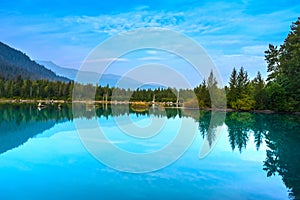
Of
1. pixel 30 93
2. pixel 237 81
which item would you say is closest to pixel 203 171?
pixel 237 81

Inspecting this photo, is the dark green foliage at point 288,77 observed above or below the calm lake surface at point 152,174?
above

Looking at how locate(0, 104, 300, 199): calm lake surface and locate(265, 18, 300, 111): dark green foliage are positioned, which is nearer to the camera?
locate(0, 104, 300, 199): calm lake surface

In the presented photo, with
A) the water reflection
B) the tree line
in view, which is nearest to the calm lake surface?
the water reflection

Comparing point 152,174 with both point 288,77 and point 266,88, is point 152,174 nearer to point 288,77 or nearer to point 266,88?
point 288,77

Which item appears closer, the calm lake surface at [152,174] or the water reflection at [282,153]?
the calm lake surface at [152,174]

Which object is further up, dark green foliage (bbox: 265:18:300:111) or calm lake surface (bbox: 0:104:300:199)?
dark green foliage (bbox: 265:18:300:111)

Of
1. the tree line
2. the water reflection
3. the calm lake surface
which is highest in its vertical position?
the tree line

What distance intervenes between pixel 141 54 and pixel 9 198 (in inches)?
369

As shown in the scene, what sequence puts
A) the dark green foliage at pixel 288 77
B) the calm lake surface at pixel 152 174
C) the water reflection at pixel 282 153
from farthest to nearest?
the dark green foliage at pixel 288 77 < the water reflection at pixel 282 153 < the calm lake surface at pixel 152 174

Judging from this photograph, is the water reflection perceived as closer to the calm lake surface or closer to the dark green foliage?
the calm lake surface

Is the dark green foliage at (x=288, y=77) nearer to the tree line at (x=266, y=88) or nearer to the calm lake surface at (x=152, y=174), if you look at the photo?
the tree line at (x=266, y=88)

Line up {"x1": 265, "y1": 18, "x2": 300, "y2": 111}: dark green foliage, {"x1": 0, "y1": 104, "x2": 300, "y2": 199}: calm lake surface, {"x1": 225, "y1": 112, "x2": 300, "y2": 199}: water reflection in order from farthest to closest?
{"x1": 265, "y1": 18, "x2": 300, "y2": 111}: dark green foliage
{"x1": 225, "y1": 112, "x2": 300, "y2": 199}: water reflection
{"x1": 0, "y1": 104, "x2": 300, "y2": 199}: calm lake surface

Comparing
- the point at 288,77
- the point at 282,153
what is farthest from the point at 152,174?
the point at 288,77

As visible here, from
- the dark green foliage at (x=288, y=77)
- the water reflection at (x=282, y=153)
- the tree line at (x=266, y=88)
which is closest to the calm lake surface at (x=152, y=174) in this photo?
the water reflection at (x=282, y=153)
